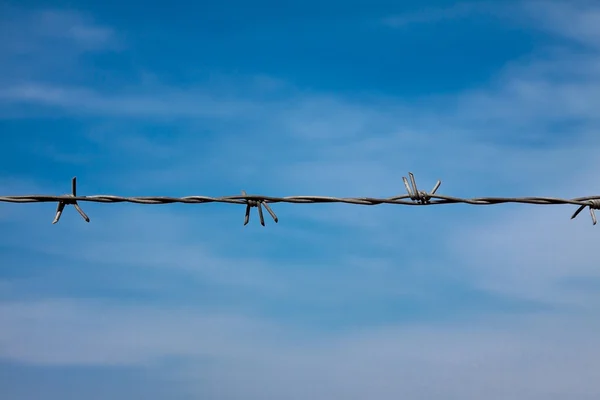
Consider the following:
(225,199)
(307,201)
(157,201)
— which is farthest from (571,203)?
(157,201)

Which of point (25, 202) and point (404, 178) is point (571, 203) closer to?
point (404, 178)

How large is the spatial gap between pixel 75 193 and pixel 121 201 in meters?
0.32

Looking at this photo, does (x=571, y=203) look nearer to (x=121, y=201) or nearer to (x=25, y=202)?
(x=121, y=201)

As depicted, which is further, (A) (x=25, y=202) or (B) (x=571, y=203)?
(B) (x=571, y=203)

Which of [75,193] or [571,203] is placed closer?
[75,193]

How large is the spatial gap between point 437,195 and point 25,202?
2697 millimetres

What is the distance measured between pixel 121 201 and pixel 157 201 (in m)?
0.23

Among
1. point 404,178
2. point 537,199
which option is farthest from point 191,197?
point 537,199

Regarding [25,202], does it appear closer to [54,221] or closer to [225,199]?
[54,221]

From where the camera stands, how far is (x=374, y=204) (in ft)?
15.9

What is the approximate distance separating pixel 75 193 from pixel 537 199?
10.1 feet

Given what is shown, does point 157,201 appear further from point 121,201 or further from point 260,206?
point 260,206

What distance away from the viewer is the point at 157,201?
4750mm

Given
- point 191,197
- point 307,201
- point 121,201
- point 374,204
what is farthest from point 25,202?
point 374,204
